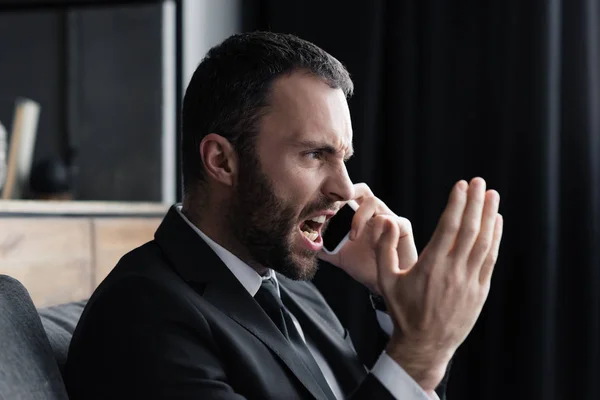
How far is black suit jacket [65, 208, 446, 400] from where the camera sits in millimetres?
919

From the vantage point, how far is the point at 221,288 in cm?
108

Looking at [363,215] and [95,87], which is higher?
[95,87]

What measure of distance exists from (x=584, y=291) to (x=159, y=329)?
1.80m

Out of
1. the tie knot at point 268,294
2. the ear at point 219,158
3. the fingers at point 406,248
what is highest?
the ear at point 219,158

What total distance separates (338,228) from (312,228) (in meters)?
0.24

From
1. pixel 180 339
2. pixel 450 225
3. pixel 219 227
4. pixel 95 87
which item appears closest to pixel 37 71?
pixel 95 87

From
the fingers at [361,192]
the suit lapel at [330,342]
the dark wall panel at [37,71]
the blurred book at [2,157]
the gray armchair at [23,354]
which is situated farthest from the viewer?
the dark wall panel at [37,71]

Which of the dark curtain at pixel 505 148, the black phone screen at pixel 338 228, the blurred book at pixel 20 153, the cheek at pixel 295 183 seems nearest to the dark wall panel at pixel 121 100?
the blurred book at pixel 20 153

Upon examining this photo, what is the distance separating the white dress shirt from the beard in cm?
2

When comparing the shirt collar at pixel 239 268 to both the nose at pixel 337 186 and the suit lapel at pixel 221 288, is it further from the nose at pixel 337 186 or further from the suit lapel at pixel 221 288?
the nose at pixel 337 186

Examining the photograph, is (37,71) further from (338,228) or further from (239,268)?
(239,268)

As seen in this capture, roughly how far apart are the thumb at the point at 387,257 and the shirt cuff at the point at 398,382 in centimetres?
10

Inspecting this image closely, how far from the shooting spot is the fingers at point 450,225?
0.94 meters

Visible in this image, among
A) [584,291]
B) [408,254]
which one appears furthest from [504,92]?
[408,254]
